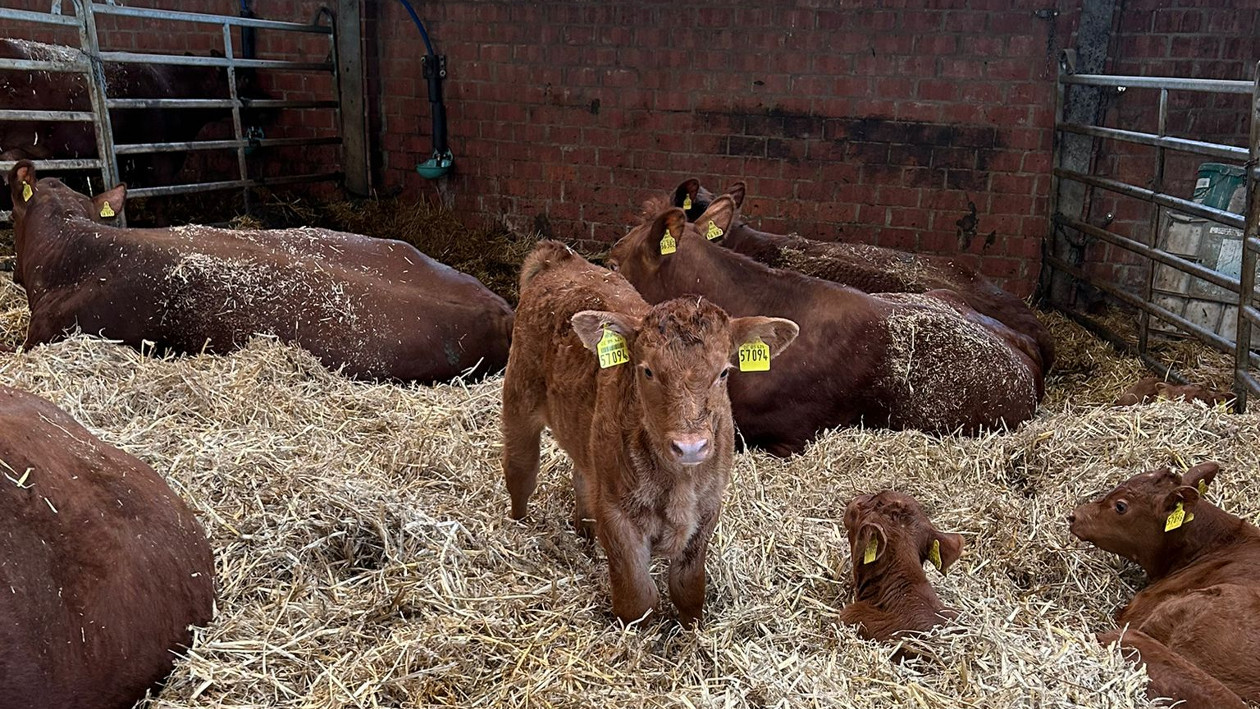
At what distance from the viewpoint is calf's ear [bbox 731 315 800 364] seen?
3.09 metres

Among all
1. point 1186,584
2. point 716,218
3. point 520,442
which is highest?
point 716,218

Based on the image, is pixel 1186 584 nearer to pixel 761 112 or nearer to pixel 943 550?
pixel 943 550

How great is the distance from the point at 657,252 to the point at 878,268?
6.56 feet

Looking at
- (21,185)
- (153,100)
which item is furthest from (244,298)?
(153,100)

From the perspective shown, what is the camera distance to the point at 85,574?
252 cm

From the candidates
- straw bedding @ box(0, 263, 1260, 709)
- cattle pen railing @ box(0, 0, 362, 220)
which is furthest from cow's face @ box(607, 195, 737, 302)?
cattle pen railing @ box(0, 0, 362, 220)

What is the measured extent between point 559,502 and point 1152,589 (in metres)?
2.40

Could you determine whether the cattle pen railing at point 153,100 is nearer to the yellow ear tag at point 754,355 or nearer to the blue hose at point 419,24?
the blue hose at point 419,24

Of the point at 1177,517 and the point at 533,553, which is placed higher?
the point at 1177,517

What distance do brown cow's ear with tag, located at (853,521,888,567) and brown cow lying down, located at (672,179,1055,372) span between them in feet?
10.9

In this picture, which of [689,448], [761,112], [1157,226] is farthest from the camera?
[761,112]

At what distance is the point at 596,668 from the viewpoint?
3.01 m

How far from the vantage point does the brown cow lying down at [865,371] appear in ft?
17.4

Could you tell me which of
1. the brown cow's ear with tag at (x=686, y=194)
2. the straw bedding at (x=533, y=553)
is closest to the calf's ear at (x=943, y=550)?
the straw bedding at (x=533, y=553)
